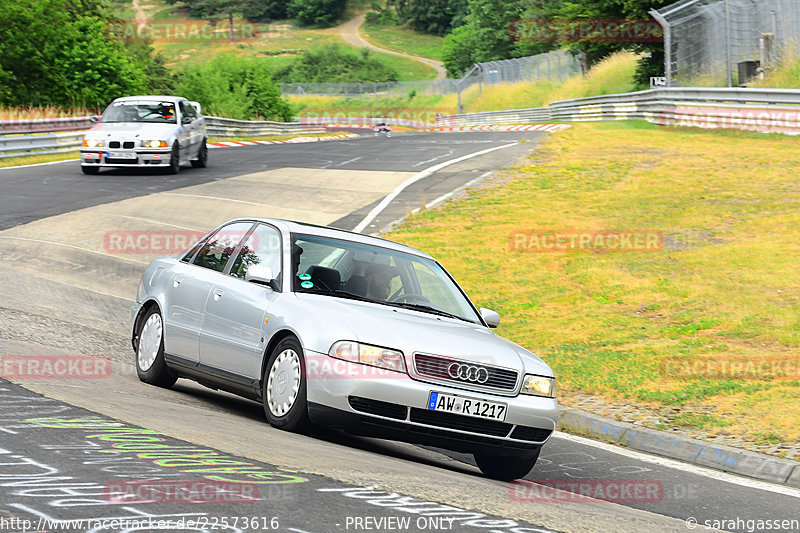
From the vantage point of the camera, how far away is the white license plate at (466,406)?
690 cm

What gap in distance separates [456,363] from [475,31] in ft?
353

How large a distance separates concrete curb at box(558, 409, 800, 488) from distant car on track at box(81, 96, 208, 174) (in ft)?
57.2

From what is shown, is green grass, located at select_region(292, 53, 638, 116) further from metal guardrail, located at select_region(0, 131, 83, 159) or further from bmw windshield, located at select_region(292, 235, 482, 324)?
bmw windshield, located at select_region(292, 235, 482, 324)

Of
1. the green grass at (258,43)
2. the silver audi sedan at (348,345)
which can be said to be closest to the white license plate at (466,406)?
the silver audi sedan at (348,345)

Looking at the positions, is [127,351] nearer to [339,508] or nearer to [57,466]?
[57,466]

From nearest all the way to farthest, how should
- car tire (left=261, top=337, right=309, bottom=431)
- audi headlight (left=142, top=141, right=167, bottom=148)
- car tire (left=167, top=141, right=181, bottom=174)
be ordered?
car tire (left=261, top=337, right=309, bottom=431)
audi headlight (left=142, top=141, right=167, bottom=148)
car tire (left=167, top=141, right=181, bottom=174)

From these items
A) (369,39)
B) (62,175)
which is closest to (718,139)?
(62,175)

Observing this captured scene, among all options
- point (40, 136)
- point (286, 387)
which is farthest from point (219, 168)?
point (286, 387)

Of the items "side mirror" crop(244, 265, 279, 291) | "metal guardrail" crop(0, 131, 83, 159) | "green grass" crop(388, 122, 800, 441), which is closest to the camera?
"side mirror" crop(244, 265, 279, 291)

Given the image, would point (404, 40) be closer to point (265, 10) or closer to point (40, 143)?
point (265, 10)

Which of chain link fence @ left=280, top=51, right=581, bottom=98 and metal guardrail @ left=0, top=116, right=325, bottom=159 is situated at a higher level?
chain link fence @ left=280, top=51, right=581, bottom=98

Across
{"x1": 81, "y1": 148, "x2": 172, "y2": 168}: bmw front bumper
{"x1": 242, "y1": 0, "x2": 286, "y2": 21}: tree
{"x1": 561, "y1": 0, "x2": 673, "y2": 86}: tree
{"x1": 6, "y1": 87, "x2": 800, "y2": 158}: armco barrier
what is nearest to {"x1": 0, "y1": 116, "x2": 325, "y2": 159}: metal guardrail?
{"x1": 6, "y1": 87, "x2": 800, "y2": 158}: armco barrier

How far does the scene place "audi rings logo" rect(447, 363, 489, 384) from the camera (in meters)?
7.03

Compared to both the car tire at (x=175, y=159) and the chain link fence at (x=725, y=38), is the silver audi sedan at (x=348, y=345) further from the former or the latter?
the chain link fence at (x=725, y=38)
